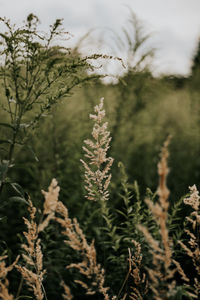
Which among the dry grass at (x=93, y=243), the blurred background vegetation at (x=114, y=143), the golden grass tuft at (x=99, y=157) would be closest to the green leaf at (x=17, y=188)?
the dry grass at (x=93, y=243)

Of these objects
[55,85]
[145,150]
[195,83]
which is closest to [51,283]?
[55,85]

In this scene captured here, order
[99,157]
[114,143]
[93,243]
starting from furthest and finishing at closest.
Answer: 1. [114,143]
2. [99,157]
3. [93,243]

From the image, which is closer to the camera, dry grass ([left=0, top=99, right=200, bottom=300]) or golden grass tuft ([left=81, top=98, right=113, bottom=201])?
dry grass ([left=0, top=99, right=200, bottom=300])

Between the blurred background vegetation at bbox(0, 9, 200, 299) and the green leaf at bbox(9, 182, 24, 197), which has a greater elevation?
the blurred background vegetation at bbox(0, 9, 200, 299)

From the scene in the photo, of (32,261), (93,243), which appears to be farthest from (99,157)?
(32,261)

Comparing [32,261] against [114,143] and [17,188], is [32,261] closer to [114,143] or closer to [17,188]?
[17,188]

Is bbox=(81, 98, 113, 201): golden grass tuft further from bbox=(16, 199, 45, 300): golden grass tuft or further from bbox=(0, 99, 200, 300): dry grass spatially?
bbox=(16, 199, 45, 300): golden grass tuft

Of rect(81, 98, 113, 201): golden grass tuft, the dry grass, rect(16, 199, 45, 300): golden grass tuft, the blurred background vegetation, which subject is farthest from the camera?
the blurred background vegetation

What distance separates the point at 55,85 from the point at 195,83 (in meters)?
3.88

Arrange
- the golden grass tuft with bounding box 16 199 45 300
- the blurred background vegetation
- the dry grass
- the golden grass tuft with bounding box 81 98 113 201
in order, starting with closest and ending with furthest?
1. the dry grass
2. the golden grass tuft with bounding box 16 199 45 300
3. the golden grass tuft with bounding box 81 98 113 201
4. the blurred background vegetation

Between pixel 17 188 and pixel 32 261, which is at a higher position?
pixel 17 188

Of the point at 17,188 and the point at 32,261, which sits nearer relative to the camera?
the point at 32,261

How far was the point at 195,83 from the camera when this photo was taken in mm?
4945

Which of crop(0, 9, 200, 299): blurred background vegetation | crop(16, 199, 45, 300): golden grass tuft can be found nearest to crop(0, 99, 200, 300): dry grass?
crop(16, 199, 45, 300): golden grass tuft
